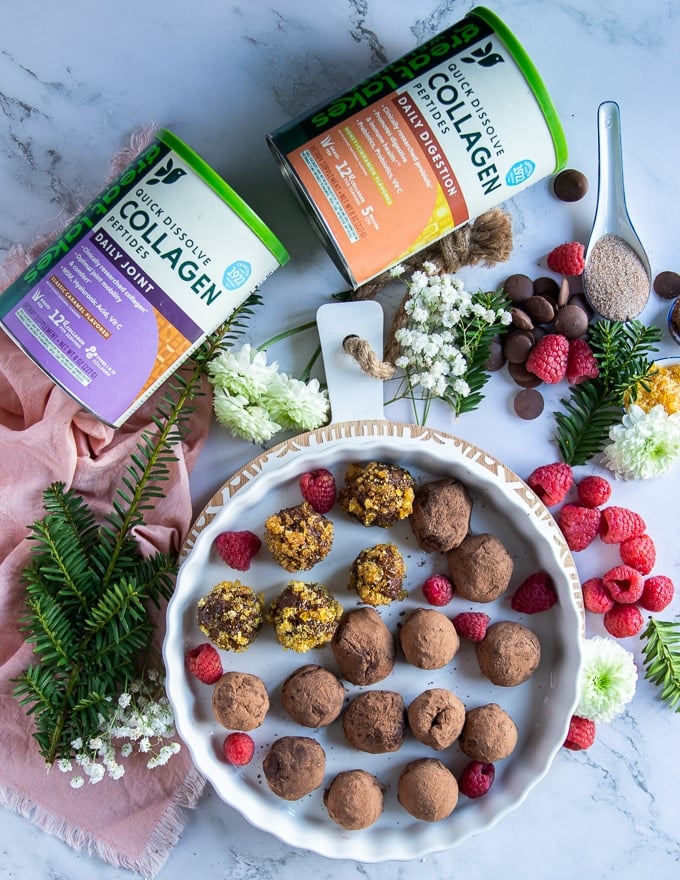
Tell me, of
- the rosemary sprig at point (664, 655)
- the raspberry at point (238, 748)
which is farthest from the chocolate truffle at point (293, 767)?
the rosemary sprig at point (664, 655)

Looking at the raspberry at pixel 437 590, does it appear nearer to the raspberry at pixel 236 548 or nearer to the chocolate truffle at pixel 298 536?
the chocolate truffle at pixel 298 536

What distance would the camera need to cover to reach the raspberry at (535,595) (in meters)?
1.33

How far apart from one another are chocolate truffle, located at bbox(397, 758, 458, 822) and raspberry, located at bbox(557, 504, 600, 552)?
0.44 m

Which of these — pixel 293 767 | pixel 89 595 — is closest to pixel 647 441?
pixel 293 767

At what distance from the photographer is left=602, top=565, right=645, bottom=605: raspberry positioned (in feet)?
4.58

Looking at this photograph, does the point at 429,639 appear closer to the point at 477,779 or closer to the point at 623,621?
the point at 477,779

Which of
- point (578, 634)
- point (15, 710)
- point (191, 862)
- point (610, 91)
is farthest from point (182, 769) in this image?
point (610, 91)

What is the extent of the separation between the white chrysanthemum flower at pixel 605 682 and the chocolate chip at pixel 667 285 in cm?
63

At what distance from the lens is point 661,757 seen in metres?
1.48

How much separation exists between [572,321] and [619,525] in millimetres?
364

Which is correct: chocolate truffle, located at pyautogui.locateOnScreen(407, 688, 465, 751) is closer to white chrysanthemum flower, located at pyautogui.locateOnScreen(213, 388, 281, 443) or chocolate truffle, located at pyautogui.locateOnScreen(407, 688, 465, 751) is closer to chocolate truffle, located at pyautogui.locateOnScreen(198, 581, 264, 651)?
chocolate truffle, located at pyautogui.locateOnScreen(198, 581, 264, 651)

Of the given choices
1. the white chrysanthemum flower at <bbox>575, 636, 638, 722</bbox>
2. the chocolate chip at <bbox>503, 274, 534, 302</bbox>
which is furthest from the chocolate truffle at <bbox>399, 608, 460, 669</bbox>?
the chocolate chip at <bbox>503, 274, 534, 302</bbox>

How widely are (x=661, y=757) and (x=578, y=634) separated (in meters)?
0.39

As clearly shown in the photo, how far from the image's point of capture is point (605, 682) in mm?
1354
